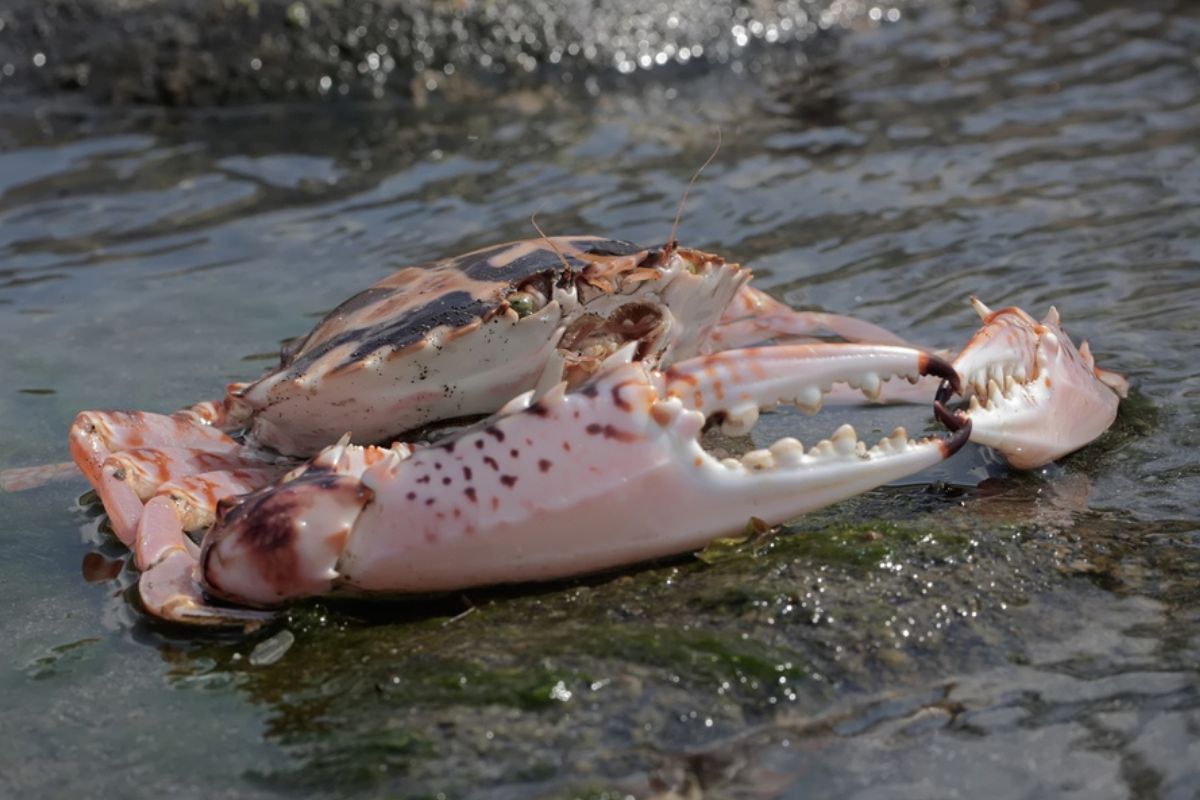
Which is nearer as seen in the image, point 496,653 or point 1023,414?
point 496,653

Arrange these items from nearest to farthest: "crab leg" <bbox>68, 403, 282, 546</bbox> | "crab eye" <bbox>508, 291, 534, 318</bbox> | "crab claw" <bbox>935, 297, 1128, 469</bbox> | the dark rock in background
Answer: "crab claw" <bbox>935, 297, 1128, 469</bbox> → "crab eye" <bbox>508, 291, 534, 318</bbox> → "crab leg" <bbox>68, 403, 282, 546</bbox> → the dark rock in background

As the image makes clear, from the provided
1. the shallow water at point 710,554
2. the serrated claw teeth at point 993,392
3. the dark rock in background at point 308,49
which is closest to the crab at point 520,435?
the serrated claw teeth at point 993,392

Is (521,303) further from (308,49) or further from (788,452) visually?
(308,49)

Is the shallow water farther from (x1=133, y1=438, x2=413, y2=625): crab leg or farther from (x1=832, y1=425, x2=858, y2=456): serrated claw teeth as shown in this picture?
(x1=832, y1=425, x2=858, y2=456): serrated claw teeth

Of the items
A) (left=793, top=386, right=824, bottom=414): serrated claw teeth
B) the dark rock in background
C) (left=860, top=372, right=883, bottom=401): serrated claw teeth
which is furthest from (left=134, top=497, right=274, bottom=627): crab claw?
the dark rock in background

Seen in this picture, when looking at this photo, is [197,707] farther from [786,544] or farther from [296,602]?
[786,544]

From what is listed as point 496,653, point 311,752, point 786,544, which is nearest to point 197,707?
point 311,752

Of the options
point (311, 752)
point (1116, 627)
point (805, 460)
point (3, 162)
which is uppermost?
point (3, 162)

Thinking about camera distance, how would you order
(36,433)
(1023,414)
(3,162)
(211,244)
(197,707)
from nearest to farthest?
(197,707) → (1023,414) → (36,433) → (211,244) → (3,162)
